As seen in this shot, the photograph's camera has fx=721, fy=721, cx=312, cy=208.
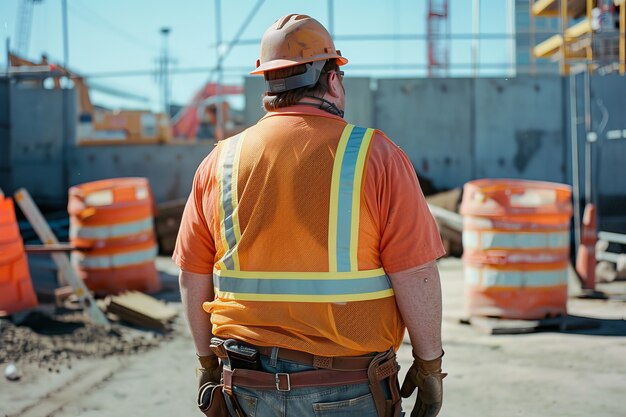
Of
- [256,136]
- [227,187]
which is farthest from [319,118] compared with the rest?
[227,187]

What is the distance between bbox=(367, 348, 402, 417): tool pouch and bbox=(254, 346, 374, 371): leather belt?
3 cm

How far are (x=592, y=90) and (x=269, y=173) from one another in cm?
1394

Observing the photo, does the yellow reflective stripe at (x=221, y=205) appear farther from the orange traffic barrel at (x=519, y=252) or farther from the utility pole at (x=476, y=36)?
the utility pole at (x=476, y=36)

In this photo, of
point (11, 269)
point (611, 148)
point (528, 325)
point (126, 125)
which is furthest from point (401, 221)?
point (126, 125)

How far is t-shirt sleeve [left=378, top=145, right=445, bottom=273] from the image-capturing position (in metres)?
2.17

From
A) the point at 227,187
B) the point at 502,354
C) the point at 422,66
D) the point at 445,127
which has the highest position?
the point at 422,66

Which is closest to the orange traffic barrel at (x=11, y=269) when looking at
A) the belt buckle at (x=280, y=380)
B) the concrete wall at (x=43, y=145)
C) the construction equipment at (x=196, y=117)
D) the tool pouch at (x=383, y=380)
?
the belt buckle at (x=280, y=380)

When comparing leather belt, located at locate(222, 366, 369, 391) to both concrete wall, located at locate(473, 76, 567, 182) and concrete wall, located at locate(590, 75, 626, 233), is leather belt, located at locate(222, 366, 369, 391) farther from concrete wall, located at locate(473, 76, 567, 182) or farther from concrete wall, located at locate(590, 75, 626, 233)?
concrete wall, located at locate(473, 76, 567, 182)

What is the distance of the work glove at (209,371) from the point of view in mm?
2646

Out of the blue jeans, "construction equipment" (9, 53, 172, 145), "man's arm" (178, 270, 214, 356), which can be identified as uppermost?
"construction equipment" (9, 53, 172, 145)

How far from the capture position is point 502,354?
231 inches

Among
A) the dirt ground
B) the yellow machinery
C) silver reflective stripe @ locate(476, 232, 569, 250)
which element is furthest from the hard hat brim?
the yellow machinery

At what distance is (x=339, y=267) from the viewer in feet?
7.08

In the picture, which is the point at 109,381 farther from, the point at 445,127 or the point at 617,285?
the point at 445,127
